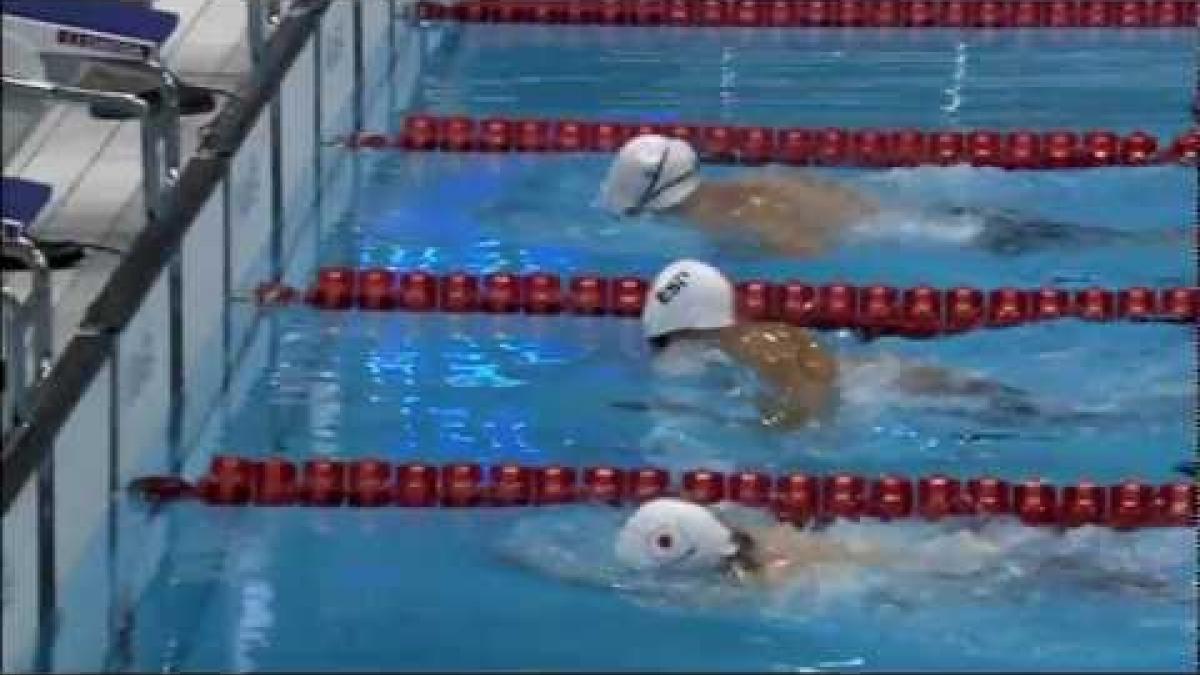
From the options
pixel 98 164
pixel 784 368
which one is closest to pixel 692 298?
pixel 784 368

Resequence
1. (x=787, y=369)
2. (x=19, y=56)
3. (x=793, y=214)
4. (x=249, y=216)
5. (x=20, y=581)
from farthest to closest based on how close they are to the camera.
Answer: (x=793, y=214) → (x=249, y=216) → (x=787, y=369) → (x=19, y=56) → (x=20, y=581)

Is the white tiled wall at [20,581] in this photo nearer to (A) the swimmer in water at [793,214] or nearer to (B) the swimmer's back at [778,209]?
(A) the swimmer in water at [793,214]

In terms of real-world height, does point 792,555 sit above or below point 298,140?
below

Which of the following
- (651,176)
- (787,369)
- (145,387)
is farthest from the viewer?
(651,176)

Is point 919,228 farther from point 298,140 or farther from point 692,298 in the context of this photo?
point 298,140

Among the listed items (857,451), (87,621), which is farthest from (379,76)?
(87,621)

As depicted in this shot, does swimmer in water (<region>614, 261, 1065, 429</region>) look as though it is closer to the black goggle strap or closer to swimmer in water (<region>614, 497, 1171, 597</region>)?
swimmer in water (<region>614, 497, 1171, 597</region>)

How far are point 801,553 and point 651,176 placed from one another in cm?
185

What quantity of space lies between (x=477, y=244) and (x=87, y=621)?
7.19ft

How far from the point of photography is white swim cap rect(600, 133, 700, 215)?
649cm

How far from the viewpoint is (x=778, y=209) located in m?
6.65

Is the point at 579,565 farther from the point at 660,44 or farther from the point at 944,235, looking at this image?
the point at 660,44

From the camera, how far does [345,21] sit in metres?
7.38

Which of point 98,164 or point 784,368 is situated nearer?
point 784,368
